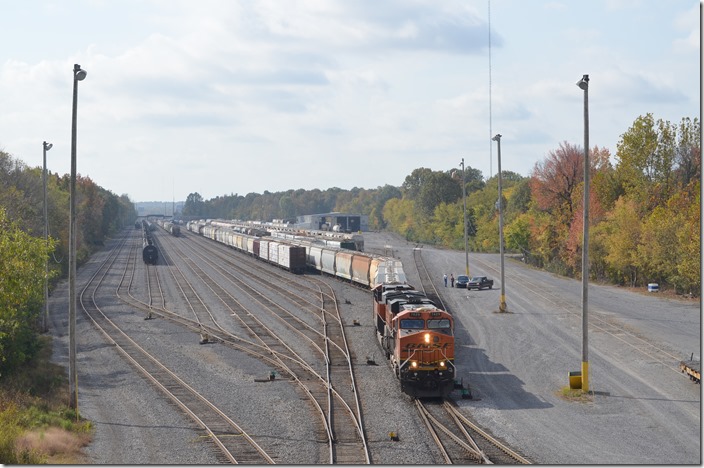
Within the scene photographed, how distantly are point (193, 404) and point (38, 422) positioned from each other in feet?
17.9

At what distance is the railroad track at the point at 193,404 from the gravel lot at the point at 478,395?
0.44 metres

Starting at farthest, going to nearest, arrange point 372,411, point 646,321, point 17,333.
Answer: point 646,321
point 17,333
point 372,411

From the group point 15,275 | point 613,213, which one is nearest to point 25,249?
point 15,275

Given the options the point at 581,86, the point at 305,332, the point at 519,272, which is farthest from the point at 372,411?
the point at 519,272

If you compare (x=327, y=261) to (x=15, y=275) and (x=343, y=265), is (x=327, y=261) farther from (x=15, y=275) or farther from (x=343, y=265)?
(x=15, y=275)

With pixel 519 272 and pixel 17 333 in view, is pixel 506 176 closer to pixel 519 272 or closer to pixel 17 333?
A: pixel 519 272

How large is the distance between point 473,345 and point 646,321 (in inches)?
583

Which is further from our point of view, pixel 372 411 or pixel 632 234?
pixel 632 234

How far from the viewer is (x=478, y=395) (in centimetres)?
2856

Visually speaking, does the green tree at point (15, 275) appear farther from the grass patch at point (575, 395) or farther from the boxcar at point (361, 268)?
the boxcar at point (361, 268)

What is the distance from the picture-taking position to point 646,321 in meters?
47.3

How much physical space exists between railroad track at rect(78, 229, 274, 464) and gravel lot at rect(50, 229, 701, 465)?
0.44 meters

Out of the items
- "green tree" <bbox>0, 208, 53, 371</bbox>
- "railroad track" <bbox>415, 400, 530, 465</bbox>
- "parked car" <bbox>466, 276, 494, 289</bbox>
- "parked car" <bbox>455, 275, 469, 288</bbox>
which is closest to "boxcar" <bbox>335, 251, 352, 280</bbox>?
"parked car" <bbox>455, 275, 469, 288</bbox>

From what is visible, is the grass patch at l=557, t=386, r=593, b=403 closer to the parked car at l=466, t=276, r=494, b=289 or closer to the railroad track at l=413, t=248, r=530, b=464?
the railroad track at l=413, t=248, r=530, b=464
